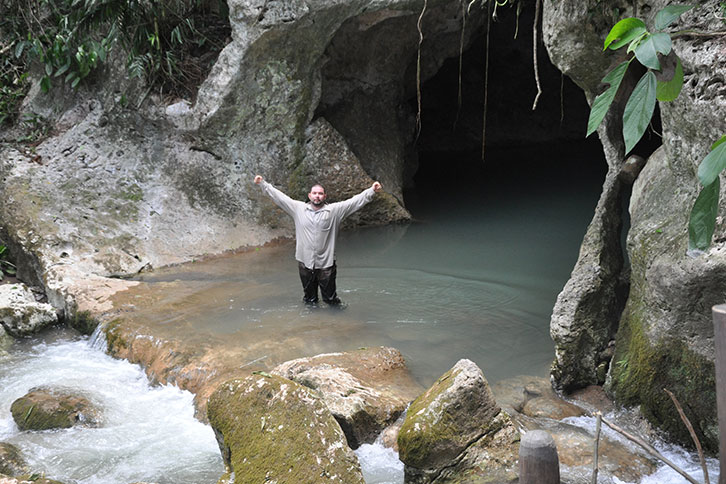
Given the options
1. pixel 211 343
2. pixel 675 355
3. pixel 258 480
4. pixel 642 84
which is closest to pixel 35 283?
pixel 211 343

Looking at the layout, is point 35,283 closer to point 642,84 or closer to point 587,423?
point 587,423

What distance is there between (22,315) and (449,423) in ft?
18.4

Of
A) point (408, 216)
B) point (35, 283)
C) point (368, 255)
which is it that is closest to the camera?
point (35, 283)

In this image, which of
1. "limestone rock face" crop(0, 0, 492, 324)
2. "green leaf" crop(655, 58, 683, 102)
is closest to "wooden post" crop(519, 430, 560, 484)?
"green leaf" crop(655, 58, 683, 102)

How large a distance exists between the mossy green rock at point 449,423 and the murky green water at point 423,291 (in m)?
1.43

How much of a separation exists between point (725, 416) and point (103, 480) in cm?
412

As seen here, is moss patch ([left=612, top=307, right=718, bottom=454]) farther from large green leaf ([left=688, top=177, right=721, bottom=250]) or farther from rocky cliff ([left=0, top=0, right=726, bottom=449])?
large green leaf ([left=688, top=177, right=721, bottom=250])

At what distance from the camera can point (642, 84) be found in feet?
7.61

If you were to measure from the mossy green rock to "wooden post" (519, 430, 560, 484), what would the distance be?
6.25 feet

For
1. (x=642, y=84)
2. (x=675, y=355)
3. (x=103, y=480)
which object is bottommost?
(x=103, y=480)

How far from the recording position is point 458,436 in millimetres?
4453

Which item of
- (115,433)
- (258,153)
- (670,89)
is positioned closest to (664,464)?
(670,89)

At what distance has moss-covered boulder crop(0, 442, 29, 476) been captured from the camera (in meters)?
4.91

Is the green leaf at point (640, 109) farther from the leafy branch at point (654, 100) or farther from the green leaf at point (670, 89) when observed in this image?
the green leaf at point (670, 89)
